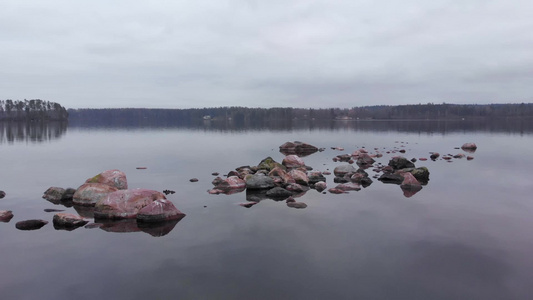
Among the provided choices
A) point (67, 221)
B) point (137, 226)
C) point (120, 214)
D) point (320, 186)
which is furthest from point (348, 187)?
point (67, 221)

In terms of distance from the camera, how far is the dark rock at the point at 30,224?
49.5ft

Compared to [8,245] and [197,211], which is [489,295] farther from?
[8,245]

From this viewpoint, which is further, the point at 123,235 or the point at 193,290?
the point at 123,235

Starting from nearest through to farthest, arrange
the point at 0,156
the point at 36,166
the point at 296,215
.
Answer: the point at 296,215, the point at 36,166, the point at 0,156

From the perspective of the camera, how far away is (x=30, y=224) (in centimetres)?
1527

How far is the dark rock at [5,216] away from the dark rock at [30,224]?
1.21 meters

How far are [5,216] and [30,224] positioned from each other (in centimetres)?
222

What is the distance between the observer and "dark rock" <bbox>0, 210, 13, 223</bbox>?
16098 millimetres

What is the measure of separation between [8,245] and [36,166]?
80.2 feet

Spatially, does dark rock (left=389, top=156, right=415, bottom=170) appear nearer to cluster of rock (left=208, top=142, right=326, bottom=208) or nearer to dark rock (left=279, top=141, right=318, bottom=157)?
cluster of rock (left=208, top=142, right=326, bottom=208)

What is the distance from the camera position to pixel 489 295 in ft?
32.1

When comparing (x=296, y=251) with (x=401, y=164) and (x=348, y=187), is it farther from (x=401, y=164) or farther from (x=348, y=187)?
(x=401, y=164)

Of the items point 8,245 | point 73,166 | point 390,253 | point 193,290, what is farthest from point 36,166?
point 390,253

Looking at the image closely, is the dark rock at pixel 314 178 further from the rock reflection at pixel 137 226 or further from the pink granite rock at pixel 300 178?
the rock reflection at pixel 137 226
